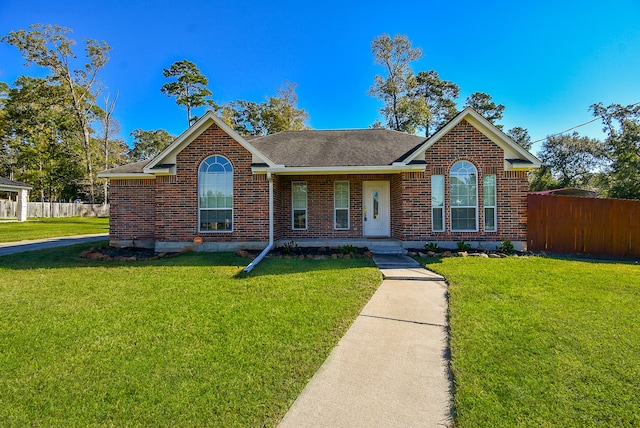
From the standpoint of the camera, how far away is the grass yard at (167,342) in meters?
2.96

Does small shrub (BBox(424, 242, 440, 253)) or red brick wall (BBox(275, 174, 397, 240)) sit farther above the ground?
red brick wall (BBox(275, 174, 397, 240))

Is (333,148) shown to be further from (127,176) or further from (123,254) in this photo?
(123,254)

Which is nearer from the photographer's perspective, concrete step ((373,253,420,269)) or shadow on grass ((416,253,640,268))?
concrete step ((373,253,420,269))

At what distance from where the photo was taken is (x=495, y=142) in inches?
428

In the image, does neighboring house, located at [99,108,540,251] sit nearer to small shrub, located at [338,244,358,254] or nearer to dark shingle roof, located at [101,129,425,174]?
dark shingle roof, located at [101,129,425,174]

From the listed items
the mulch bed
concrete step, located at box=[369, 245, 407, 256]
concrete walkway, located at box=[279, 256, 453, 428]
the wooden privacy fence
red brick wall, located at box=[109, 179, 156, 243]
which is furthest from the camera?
red brick wall, located at box=[109, 179, 156, 243]

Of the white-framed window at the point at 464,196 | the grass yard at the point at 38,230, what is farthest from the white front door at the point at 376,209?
the grass yard at the point at 38,230

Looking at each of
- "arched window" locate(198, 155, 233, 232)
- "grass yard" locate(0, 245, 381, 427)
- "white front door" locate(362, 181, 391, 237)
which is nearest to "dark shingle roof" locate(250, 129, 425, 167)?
"white front door" locate(362, 181, 391, 237)

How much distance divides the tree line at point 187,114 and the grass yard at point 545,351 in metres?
25.4

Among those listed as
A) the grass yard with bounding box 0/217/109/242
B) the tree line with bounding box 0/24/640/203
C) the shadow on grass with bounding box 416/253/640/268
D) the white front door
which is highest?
the tree line with bounding box 0/24/640/203

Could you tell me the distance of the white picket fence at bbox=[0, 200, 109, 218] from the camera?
96.1ft

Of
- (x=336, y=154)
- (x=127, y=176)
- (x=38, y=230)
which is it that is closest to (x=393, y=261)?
(x=336, y=154)

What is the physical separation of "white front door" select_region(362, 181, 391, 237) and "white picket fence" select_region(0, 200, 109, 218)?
105 feet

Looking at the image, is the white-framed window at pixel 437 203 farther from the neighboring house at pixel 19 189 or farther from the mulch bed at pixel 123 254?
the neighboring house at pixel 19 189
